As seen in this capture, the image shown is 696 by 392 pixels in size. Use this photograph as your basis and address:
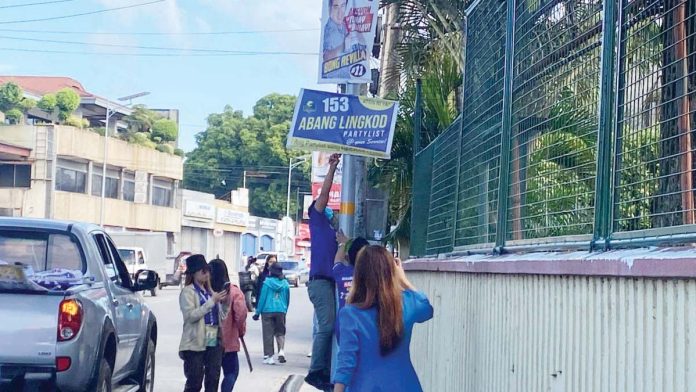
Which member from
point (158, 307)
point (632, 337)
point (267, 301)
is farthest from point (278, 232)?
point (632, 337)

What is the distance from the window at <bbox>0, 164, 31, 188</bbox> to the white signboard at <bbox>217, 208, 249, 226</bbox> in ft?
78.3

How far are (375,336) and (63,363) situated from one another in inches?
129

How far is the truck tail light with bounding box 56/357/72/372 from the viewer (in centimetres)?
785

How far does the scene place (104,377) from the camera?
8578mm

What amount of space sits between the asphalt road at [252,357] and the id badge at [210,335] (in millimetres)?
4267

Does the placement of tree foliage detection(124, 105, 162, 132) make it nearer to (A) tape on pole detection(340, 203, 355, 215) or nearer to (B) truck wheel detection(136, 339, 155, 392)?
(B) truck wheel detection(136, 339, 155, 392)

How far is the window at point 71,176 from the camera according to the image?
51.5 m

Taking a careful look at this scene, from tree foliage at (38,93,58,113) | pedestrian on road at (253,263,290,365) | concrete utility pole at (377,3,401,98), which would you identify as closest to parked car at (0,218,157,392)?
pedestrian on road at (253,263,290,365)

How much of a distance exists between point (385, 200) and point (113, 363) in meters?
8.21

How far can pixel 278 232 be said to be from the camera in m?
84.0

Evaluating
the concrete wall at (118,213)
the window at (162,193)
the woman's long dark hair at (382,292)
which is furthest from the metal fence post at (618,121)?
the window at (162,193)

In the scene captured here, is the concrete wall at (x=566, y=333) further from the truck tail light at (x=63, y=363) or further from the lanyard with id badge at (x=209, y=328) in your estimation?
the truck tail light at (x=63, y=363)

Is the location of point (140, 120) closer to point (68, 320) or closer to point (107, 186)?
point (107, 186)

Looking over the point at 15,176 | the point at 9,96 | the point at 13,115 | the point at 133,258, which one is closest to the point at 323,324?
the point at 133,258
